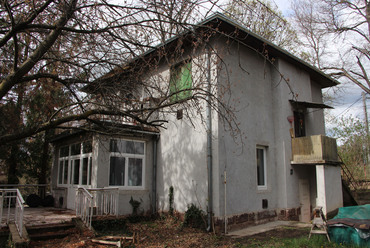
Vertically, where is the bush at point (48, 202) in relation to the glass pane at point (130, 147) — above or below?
below

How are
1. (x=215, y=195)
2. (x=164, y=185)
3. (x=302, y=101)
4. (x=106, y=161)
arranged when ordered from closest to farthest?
(x=215, y=195) → (x=106, y=161) → (x=164, y=185) → (x=302, y=101)

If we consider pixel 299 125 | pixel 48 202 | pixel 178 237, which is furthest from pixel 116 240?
pixel 299 125

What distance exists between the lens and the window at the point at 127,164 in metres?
11.5

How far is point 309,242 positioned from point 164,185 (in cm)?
613

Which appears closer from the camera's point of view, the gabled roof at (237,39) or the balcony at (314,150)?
the gabled roof at (237,39)

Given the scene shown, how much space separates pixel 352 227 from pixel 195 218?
4.73 metres

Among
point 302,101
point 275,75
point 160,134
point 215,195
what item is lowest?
point 215,195

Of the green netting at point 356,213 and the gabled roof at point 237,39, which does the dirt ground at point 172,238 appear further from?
the gabled roof at point 237,39

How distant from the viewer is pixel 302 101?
13.4 meters

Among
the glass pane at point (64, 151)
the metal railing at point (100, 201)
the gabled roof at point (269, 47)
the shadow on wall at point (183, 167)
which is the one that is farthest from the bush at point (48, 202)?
the gabled roof at point (269, 47)

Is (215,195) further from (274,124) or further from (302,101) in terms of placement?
(302,101)

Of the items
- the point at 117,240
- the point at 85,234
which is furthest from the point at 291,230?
the point at 85,234

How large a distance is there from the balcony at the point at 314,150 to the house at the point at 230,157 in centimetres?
4

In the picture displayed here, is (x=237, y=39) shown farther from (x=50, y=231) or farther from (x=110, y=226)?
(x=50, y=231)
